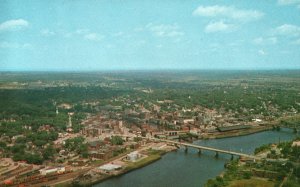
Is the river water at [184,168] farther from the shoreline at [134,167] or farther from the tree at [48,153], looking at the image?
the tree at [48,153]

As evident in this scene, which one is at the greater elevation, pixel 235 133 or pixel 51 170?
pixel 235 133

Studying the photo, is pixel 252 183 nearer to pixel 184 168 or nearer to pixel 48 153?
pixel 184 168

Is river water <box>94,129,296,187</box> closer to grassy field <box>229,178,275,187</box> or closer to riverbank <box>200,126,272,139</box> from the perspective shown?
riverbank <box>200,126,272,139</box>

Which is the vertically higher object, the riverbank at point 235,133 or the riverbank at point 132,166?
the riverbank at point 235,133

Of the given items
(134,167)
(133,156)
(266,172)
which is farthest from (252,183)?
(133,156)

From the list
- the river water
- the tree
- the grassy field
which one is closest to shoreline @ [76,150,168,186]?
the river water

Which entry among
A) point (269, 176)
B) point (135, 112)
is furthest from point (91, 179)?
point (135, 112)

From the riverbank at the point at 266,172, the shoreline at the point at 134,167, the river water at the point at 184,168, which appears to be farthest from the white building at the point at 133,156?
the riverbank at the point at 266,172

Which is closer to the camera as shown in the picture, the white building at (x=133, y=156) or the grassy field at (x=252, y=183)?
the grassy field at (x=252, y=183)

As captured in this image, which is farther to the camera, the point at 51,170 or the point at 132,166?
the point at 132,166
